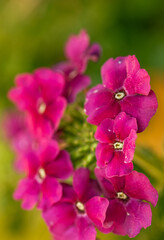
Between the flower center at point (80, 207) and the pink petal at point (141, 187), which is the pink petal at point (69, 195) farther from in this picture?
the pink petal at point (141, 187)

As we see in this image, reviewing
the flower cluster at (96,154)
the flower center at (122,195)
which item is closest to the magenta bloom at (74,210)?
the flower cluster at (96,154)

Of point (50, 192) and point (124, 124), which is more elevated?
point (124, 124)

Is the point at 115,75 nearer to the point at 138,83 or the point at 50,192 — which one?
the point at 138,83

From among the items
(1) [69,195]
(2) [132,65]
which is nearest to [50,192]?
(1) [69,195]

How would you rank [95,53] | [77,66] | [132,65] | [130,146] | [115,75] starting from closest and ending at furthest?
[130,146], [132,65], [115,75], [95,53], [77,66]

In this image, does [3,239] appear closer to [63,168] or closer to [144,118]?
[63,168]

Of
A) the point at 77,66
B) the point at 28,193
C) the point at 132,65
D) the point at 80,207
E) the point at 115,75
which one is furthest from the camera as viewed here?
the point at 77,66
